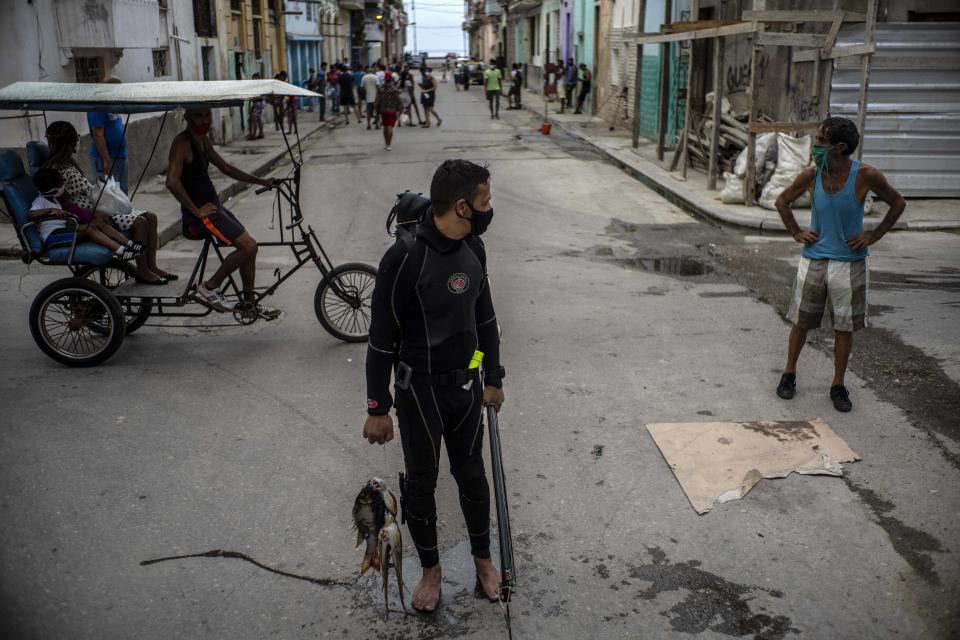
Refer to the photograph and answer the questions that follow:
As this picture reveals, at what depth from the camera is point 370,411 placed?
11.2 feet

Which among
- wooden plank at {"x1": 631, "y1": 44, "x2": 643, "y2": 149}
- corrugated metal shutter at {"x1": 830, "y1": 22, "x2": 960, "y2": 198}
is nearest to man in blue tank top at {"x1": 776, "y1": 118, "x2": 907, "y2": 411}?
corrugated metal shutter at {"x1": 830, "y1": 22, "x2": 960, "y2": 198}

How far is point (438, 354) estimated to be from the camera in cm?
343

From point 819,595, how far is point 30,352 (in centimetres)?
571

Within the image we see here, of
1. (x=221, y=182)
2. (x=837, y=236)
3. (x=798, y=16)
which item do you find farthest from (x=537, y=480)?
(x=221, y=182)

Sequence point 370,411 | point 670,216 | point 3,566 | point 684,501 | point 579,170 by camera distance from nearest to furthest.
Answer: point 370,411 → point 3,566 → point 684,501 → point 670,216 → point 579,170

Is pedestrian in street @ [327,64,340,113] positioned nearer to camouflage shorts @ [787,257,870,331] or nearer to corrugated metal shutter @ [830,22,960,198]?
corrugated metal shutter @ [830,22,960,198]

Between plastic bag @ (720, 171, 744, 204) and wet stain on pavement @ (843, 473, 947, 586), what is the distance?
869 cm

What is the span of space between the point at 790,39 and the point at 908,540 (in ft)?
30.5

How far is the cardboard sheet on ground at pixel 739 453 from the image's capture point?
467cm

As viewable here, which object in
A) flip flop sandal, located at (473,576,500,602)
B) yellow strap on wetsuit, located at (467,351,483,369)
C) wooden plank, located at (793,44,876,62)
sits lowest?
flip flop sandal, located at (473,576,500,602)

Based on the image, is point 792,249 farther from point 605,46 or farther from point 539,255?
point 605,46

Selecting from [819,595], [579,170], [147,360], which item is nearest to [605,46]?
[579,170]

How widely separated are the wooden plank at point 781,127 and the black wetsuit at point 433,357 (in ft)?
30.3

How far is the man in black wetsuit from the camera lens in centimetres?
330
